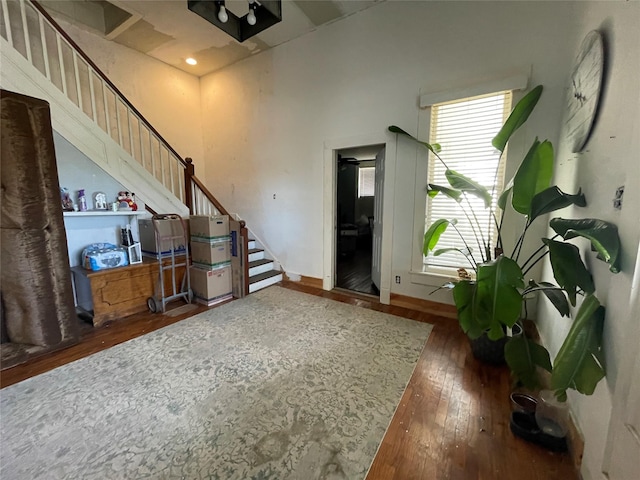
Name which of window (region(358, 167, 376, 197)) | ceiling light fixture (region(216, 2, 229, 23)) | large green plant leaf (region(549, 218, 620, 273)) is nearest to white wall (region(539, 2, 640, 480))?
large green plant leaf (region(549, 218, 620, 273))

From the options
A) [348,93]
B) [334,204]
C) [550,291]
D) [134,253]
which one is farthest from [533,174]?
[134,253]

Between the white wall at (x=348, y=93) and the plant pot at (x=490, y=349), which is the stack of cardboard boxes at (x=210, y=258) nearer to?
the white wall at (x=348, y=93)

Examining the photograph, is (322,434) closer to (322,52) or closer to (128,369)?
(128,369)

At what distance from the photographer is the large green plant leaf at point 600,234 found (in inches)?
43.0

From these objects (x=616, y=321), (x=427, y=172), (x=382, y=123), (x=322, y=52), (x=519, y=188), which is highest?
(x=322, y=52)

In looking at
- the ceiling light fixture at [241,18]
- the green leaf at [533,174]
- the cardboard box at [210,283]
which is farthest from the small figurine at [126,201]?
the green leaf at [533,174]

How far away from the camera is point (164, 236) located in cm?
324

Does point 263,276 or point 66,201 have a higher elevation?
point 66,201

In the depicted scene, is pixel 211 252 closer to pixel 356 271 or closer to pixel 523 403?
pixel 356 271

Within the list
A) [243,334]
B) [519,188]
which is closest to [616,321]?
[519,188]

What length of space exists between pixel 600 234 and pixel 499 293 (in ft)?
1.65

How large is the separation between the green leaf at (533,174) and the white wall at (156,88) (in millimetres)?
5360

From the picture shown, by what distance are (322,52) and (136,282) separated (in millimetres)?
3920

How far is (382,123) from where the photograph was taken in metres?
3.31
